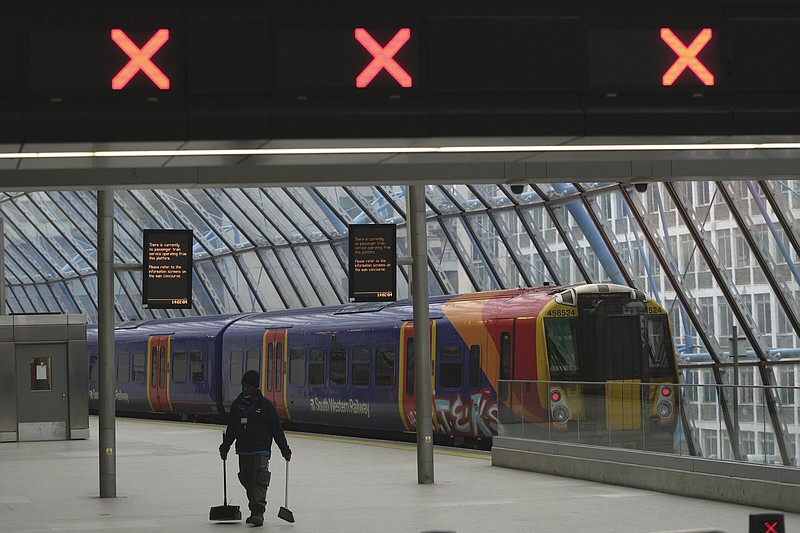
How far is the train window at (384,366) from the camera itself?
25000 mm

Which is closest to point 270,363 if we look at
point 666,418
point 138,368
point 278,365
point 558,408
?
point 278,365

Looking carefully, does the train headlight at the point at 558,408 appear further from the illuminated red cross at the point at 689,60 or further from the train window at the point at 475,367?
the illuminated red cross at the point at 689,60

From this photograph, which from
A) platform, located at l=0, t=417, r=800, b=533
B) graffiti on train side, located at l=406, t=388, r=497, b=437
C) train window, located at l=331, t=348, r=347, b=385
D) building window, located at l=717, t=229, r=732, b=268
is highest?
building window, located at l=717, t=229, r=732, b=268

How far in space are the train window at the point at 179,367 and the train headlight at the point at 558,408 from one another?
59.4 feet

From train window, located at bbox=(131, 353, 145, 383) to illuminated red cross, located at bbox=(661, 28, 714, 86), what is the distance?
3037 centimetres

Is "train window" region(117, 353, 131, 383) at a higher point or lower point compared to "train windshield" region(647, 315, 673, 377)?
lower

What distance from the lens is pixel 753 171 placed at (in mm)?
10305

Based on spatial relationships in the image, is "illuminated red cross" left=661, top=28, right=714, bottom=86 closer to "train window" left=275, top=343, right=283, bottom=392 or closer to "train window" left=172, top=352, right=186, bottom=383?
"train window" left=275, top=343, right=283, bottom=392

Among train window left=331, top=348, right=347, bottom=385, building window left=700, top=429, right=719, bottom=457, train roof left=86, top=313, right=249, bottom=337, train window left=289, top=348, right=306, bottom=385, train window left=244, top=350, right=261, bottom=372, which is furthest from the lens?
train roof left=86, top=313, right=249, bottom=337

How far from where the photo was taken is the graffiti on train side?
2191cm

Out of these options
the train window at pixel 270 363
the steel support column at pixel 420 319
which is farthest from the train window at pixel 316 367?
the steel support column at pixel 420 319

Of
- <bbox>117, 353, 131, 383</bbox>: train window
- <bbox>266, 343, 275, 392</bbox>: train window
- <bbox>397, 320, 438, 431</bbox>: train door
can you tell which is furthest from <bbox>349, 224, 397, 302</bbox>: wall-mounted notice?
<bbox>117, 353, 131, 383</bbox>: train window

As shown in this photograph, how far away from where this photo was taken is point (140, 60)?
7.40 m

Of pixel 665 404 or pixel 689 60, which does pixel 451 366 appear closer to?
pixel 665 404
